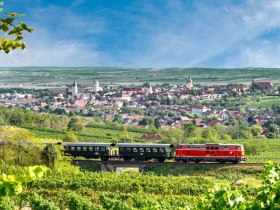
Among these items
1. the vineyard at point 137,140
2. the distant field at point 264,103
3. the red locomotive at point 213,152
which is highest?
the red locomotive at point 213,152

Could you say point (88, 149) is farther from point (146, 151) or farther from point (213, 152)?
point (213, 152)

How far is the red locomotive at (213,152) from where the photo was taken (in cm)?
3544

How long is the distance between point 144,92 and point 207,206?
172 metres

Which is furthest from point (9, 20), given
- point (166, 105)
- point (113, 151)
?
point (166, 105)

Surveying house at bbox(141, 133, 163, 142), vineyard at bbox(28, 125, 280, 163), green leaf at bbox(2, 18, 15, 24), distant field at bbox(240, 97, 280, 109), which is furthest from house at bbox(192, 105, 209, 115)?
green leaf at bbox(2, 18, 15, 24)

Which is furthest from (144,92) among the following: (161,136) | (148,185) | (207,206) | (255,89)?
(207,206)

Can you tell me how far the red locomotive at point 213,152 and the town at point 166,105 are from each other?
5471 cm

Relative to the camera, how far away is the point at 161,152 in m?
37.3

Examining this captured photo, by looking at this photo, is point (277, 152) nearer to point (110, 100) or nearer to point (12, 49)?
point (12, 49)

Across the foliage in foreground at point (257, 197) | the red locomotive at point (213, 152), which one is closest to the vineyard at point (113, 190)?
the red locomotive at point (213, 152)

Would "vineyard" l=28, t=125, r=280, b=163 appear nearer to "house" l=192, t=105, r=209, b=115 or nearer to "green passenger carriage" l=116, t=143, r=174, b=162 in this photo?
"green passenger carriage" l=116, t=143, r=174, b=162

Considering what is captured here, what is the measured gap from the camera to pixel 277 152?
164ft

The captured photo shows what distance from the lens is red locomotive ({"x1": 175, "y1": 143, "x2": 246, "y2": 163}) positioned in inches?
1395

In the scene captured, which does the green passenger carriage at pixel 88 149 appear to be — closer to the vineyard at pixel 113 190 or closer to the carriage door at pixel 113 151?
the carriage door at pixel 113 151
